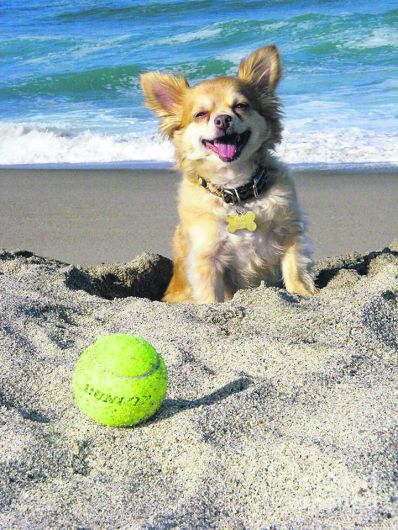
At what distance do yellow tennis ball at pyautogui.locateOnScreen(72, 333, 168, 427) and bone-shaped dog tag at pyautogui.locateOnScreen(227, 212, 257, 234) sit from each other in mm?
1719

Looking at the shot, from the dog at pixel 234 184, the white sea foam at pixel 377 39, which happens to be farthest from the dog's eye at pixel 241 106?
the white sea foam at pixel 377 39

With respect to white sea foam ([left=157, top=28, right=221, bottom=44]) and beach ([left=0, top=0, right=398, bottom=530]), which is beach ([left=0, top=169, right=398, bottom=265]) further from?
white sea foam ([left=157, top=28, right=221, bottom=44])

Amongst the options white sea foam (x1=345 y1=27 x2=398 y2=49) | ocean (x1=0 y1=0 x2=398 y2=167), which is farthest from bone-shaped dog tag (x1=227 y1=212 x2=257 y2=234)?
white sea foam (x1=345 y1=27 x2=398 y2=49)

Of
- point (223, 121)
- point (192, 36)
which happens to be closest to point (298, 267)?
point (223, 121)

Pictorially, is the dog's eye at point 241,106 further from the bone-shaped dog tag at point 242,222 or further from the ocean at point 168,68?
the ocean at point 168,68

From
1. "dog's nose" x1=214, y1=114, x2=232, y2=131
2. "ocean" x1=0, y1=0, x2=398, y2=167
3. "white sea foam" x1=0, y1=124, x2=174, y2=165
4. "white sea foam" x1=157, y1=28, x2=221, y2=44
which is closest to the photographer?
"dog's nose" x1=214, y1=114, x2=232, y2=131

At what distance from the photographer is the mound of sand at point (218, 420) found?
2.06 m

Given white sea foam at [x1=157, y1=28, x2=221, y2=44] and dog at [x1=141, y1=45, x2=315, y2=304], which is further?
white sea foam at [x1=157, y1=28, x2=221, y2=44]

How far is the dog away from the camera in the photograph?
4.22 meters

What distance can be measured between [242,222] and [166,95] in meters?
0.92

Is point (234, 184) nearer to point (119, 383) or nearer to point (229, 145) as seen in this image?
point (229, 145)

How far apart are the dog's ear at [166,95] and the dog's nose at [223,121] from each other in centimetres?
46

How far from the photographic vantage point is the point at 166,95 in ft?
14.8

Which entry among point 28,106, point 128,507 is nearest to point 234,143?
point 128,507
